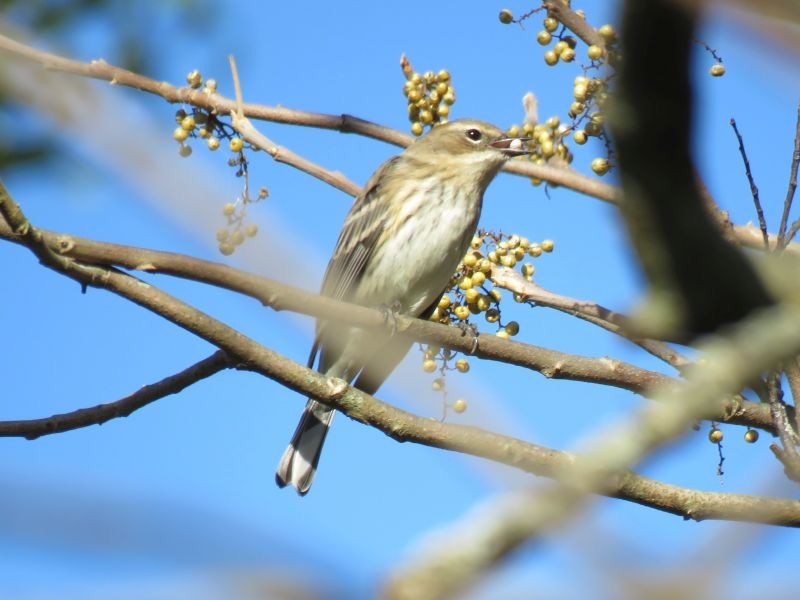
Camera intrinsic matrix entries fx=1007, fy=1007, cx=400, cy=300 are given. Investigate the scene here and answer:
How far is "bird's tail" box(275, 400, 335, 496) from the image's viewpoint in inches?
300

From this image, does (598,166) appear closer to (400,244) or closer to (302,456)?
(400,244)

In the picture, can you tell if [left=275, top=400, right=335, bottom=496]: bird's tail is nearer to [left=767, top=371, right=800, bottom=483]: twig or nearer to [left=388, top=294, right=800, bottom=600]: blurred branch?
[left=767, top=371, right=800, bottom=483]: twig

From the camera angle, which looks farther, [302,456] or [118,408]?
[302,456]

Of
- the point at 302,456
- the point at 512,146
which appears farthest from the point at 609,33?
the point at 302,456

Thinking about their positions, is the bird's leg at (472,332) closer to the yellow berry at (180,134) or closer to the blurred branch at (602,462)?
the yellow berry at (180,134)

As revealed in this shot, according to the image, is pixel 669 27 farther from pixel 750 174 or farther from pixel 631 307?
pixel 750 174

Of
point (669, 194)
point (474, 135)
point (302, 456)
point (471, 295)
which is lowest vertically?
point (669, 194)

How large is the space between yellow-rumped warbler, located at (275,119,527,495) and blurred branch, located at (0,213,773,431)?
2433mm

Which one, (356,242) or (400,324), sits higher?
(356,242)

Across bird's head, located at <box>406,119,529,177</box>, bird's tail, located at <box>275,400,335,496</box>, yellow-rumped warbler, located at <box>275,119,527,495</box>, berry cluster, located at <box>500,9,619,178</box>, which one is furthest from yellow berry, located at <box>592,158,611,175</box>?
bird's tail, located at <box>275,400,335,496</box>

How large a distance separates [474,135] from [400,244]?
145 centimetres

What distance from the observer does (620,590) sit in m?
0.63

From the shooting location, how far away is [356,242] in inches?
317

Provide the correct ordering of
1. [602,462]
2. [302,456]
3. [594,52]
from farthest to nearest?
[302,456] → [594,52] → [602,462]
